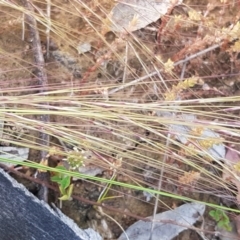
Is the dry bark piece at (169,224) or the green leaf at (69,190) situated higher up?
the green leaf at (69,190)

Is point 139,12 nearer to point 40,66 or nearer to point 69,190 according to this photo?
point 40,66

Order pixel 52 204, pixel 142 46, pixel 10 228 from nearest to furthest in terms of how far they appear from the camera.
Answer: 1. pixel 10 228
2. pixel 52 204
3. pixel 142 46

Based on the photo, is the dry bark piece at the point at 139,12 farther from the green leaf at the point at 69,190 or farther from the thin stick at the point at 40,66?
the green leaf at the point at 69,190

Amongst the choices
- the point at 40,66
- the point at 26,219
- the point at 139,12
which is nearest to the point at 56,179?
the point at 26,219

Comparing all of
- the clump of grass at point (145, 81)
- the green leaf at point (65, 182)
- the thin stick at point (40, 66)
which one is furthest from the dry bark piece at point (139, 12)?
the green leaf at point (65, 182)

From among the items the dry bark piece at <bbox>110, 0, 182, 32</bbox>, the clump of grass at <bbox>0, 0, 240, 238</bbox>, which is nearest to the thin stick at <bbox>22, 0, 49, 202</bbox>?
the clump of grass at <bbox>0, 0, 240, 238</bbox>

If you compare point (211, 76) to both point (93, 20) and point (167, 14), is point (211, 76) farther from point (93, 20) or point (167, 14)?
point (93, 20)

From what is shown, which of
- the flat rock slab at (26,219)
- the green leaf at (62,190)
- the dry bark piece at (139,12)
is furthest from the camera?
the dry bark piece at (139,12)

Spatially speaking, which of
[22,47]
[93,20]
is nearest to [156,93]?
[93,20]
